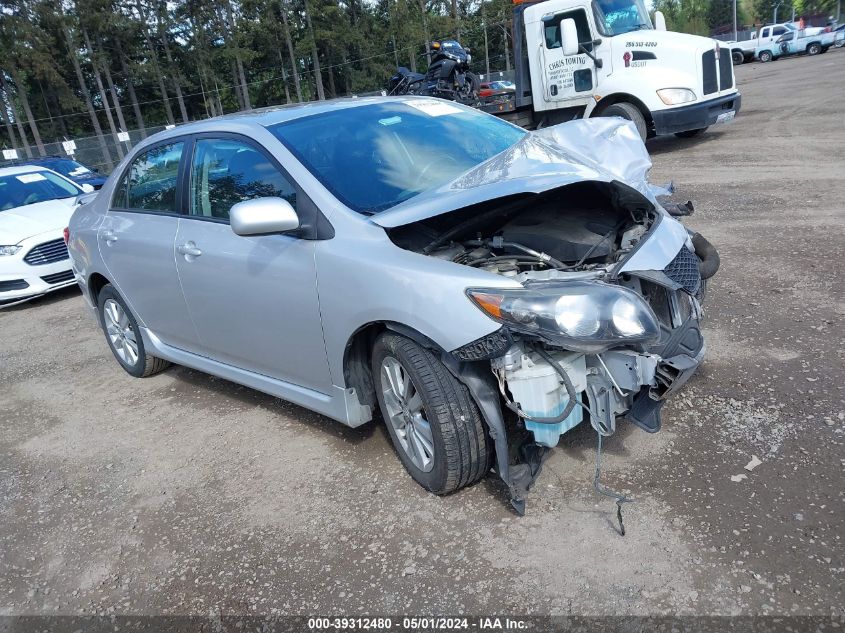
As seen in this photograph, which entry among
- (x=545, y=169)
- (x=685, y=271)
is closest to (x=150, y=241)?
(x=545, y=169)

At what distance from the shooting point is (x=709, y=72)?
11.1 metres

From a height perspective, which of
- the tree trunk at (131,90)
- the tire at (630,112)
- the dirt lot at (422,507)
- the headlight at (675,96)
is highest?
the tree trunk at (131,90)

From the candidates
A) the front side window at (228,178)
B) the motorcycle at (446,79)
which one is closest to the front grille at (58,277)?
the front side window at (228,178)

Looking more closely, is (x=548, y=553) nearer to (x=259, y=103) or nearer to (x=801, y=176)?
(x=801, y=176)

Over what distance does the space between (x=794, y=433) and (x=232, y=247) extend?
2.95 metres

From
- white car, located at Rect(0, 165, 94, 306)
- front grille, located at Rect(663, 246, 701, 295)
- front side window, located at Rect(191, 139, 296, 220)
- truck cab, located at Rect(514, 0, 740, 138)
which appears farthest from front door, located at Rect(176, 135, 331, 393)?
truck cab, located at Rect(514, 0, 740, 138)

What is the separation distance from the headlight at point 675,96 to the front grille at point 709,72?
290 mm

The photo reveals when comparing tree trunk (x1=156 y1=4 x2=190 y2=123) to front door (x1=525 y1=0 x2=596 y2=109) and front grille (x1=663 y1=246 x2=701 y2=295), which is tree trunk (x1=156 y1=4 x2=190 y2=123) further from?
front grille (x1=663 y1=246 x2=701 y2=295)

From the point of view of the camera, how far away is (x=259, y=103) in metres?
54.4

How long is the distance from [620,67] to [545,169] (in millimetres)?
9292

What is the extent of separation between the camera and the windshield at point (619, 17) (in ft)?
37.6

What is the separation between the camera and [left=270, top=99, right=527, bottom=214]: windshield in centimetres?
336

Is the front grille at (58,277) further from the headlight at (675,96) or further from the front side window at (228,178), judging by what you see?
the headlight at (675,96)

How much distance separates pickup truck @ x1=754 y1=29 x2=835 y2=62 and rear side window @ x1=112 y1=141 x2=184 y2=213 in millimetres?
41692
